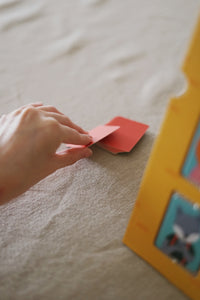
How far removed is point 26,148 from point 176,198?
1.00 feet

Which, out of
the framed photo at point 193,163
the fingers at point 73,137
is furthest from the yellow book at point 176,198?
the fingers at point 73,137

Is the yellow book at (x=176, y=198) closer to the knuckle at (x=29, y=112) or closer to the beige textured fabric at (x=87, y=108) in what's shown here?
the beige textured fabric at (x=87, y=108)

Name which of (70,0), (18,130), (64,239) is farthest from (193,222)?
(70,0)

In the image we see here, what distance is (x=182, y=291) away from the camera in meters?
0.55

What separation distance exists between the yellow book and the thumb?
22 cm

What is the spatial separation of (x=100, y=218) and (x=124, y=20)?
0.91 metres

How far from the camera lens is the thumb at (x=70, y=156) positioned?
0.71m

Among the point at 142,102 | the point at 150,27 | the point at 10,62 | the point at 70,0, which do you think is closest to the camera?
the point at 142,102

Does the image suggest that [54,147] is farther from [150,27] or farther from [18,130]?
[150,27]

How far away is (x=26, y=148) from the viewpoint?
1.99 ft

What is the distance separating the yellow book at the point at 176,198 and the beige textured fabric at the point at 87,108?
0.15ft

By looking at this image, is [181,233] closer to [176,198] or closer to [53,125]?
[176,198]

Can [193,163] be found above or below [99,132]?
above

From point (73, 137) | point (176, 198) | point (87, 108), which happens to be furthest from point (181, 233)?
point (87, 108)
